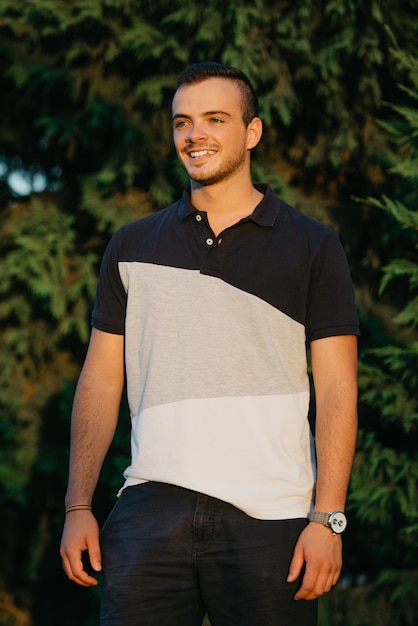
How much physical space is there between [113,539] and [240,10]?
2916 mm

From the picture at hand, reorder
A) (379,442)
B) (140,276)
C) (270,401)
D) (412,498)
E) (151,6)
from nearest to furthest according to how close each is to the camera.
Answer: (270,401)
(140,276)
(412,498)
(379,442)
(151,6)

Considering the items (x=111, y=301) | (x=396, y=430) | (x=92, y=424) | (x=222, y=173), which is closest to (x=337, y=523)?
(x=92, y=424)

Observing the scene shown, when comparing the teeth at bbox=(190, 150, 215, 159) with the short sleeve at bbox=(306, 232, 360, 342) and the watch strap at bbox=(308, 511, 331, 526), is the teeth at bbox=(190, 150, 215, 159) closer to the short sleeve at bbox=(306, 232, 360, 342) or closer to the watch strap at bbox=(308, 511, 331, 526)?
the short sleeve at bbox=(306, 232, 360, 342)

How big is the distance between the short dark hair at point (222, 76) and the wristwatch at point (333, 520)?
3.90ft

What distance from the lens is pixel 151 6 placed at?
461 cm

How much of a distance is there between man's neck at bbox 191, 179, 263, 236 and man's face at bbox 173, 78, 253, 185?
3 centimetres

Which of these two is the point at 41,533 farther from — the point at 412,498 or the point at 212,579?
the point at 212,579

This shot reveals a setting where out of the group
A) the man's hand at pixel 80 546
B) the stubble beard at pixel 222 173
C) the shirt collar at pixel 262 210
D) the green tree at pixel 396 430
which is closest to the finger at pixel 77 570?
the man's hand at pixel 80 546

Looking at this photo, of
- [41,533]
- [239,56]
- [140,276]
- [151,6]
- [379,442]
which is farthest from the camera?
[41,533]

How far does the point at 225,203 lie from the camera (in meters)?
2.42

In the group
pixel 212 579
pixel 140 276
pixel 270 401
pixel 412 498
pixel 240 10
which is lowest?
pixel 412 498

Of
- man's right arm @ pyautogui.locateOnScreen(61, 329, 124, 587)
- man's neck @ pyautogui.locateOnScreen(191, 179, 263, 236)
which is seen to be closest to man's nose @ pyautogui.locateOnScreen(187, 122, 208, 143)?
man's neck @ pyautogui.locateOnScreen(191, 179, 263, 236)

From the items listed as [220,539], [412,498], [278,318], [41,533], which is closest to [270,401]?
[278,318]

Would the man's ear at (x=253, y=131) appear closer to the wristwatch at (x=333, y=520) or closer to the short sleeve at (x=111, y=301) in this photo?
the short sleeve at (x=111, y=301)
